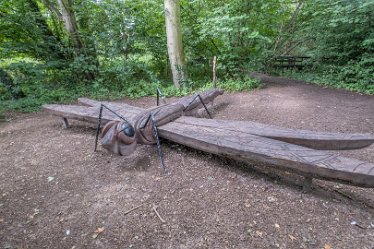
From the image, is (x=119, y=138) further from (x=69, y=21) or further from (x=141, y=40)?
(x=69, y=21)

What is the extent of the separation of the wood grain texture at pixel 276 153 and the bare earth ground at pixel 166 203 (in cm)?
35

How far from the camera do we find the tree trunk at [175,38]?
6113 millimetres

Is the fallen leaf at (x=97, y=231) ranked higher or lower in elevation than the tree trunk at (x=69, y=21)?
lower

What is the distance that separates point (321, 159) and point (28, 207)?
2880 millimetres

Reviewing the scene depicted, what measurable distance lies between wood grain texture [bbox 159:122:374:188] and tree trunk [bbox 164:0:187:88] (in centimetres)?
419

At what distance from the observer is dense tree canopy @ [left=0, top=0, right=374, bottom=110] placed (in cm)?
588

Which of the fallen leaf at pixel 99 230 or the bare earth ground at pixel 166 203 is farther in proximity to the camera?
the fallen leaf at pixel 99 230

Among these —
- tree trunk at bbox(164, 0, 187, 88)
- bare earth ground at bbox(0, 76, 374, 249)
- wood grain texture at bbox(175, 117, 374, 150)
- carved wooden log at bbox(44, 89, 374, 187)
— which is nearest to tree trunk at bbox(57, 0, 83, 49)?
tree trunk at bbox(164, 0, 187, 88)

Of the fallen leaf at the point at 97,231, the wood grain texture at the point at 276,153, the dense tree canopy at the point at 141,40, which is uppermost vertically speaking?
the dense tree canopy at the point at 141,40

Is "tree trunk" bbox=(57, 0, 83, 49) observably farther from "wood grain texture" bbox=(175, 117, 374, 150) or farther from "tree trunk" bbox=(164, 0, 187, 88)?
"wood grain texture" bbox=(175, 117, 374, 150)

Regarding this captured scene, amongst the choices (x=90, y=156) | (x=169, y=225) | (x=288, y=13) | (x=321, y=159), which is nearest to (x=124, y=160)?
(x=90, y=156)

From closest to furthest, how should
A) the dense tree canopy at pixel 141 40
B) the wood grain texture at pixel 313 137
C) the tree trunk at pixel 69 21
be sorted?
the wood grain texture at pixel 313 137 < the dense tree canopy at pixel 141 40 < the tree trunk at pixel 69 21

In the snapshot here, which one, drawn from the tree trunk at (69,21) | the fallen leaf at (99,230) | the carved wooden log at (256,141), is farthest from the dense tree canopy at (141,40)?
the fallen leaf at (99,230)

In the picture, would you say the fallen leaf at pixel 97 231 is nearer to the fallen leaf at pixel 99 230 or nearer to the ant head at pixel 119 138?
the fallen leaf at pixel 99 230
